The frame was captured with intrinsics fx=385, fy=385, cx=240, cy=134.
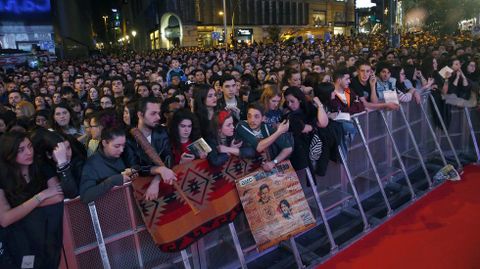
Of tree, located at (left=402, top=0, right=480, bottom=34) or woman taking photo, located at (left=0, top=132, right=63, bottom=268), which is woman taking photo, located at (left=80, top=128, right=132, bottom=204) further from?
tree, located at (left=402, top=0, right=480, bottom=34)

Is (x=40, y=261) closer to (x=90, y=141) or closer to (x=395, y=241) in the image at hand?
(x=90, y=141)

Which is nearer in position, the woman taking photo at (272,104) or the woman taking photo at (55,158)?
the woman taking photo at (55,158)

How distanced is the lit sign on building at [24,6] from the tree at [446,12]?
120 ft

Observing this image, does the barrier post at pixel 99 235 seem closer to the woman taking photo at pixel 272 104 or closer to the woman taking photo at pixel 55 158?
the woman taking photo at pixel 55 158

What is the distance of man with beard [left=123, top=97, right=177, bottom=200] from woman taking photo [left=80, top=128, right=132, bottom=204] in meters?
0.17

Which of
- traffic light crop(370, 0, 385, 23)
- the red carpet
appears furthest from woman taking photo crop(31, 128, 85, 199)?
traffic light crop(370, 0, 385, 23)

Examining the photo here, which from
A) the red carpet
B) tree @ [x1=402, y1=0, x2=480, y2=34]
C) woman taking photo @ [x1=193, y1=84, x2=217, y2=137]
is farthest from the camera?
tree @ [x1=402, y1=0, x2=480, y2=34]

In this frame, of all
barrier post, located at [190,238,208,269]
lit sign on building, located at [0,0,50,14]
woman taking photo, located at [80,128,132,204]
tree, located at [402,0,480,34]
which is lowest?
barrier post, located at [190,238,208,269]

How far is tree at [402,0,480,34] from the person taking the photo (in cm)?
1758

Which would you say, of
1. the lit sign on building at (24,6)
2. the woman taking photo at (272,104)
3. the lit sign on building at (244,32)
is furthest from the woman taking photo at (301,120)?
the lit sign on building at (244,32)

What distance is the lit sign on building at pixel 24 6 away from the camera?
1469 inches

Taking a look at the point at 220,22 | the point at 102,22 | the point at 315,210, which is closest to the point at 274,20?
the point at 220,22

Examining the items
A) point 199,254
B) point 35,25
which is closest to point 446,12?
point 199,254

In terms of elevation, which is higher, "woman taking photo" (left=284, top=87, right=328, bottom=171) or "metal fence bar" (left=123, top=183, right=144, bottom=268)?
"woman taking photo" (left=284, top=87, right=328, bottom=171)
